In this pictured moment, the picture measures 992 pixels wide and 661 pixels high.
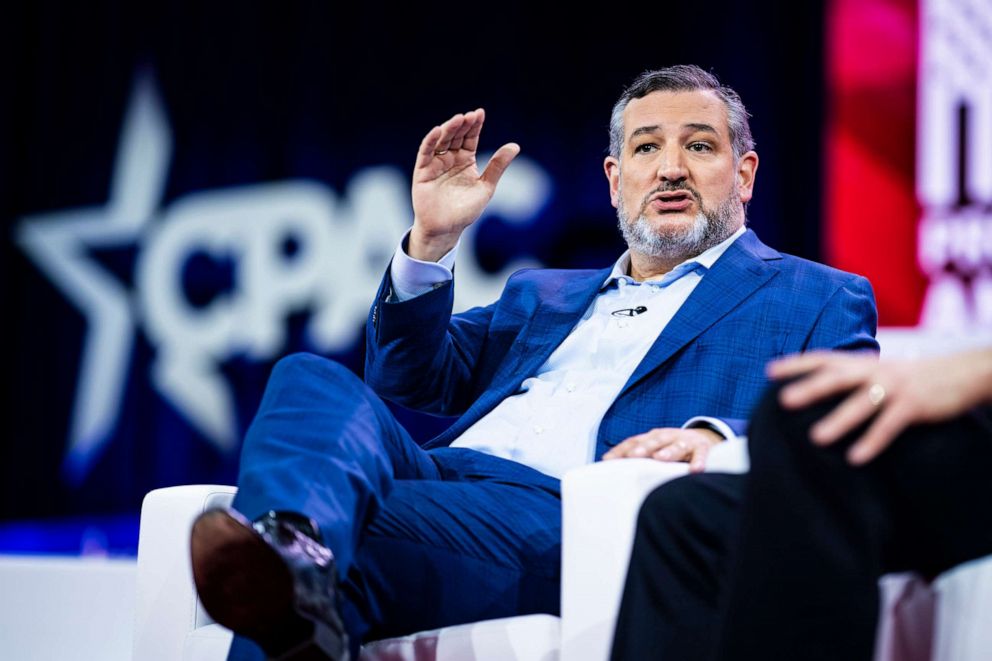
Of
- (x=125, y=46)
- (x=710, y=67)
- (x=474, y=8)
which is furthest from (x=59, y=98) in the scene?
(x=710, y=67)

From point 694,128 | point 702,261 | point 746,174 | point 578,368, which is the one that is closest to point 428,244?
point 578,368

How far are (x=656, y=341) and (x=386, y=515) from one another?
0.52 m

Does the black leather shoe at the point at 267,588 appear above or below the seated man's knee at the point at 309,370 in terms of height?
below

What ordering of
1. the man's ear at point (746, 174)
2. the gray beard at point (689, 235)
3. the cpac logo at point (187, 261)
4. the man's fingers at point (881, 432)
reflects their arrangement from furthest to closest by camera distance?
the cpac logo at point (187, 261)
the man's ear at point (746, 174)
the gray beard at point (689, 235)
the man's fingers at point (881, 432)

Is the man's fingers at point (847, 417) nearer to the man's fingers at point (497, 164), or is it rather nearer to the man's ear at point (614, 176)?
the man's fingers at point (497, 164)

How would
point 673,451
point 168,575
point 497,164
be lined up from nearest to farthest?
1. point 673,451
2. point 168,575
3. point 497,164

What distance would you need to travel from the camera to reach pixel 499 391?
5.96ft

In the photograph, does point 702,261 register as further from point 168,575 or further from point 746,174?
point 168,575

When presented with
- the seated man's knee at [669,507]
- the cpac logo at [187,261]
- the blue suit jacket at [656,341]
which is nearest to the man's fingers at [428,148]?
the blue suit jacket at [656,341]

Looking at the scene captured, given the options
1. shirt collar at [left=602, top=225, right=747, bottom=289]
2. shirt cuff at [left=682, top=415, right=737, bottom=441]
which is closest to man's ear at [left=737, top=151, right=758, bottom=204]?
shirt collar at [left=602, top=225, right=747, bottom=289]

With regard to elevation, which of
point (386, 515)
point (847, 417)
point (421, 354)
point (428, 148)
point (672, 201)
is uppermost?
point (428, 148)

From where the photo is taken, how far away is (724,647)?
92 centimetres

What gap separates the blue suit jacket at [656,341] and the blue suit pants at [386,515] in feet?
0.85

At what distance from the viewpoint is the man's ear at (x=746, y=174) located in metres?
2.08
